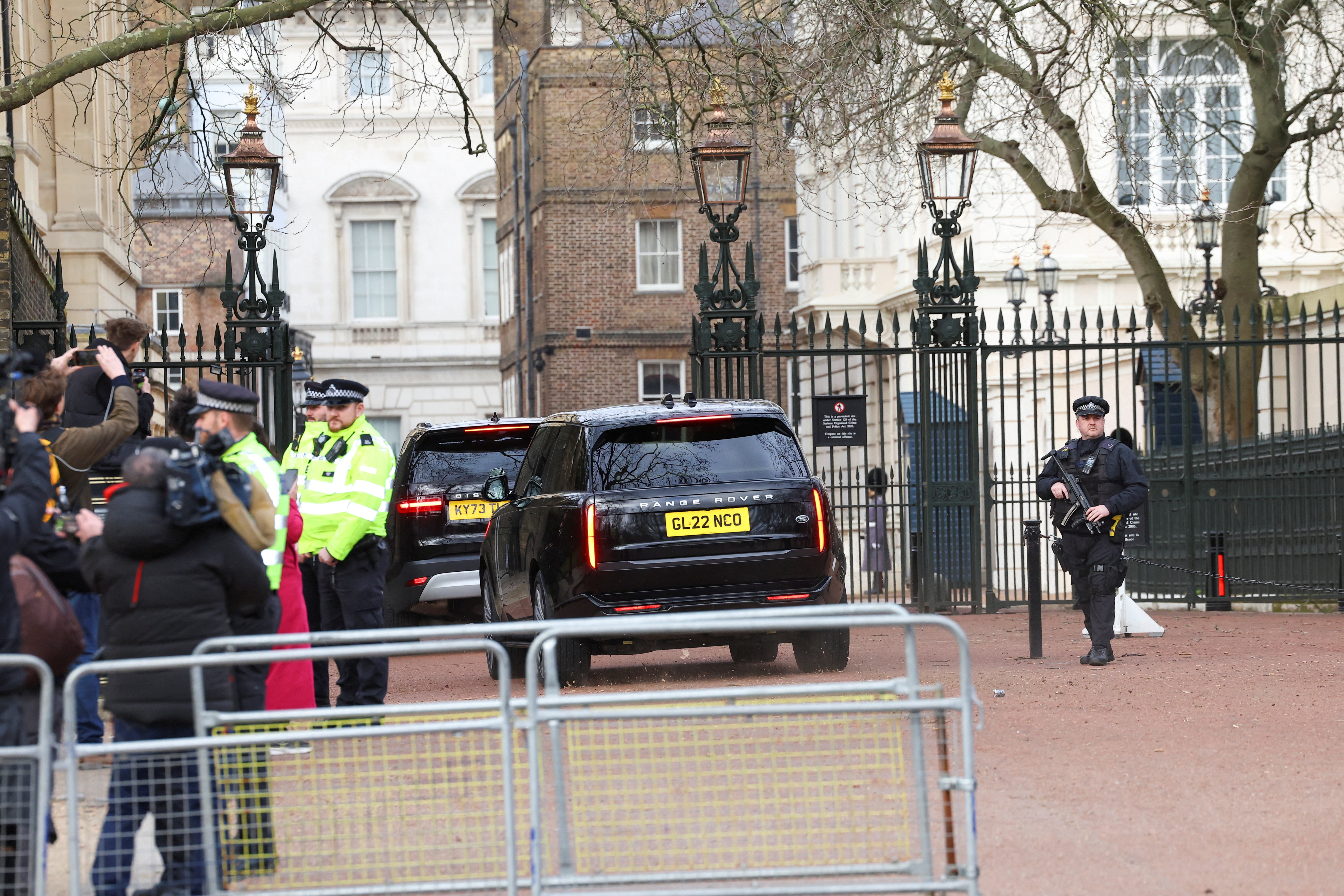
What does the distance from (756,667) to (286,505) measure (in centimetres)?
519

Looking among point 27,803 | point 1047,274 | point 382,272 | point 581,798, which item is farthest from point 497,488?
point 382,272

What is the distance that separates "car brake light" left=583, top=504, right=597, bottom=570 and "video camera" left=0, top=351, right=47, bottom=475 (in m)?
5.27

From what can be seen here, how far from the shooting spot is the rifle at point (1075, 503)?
12156 millimetres

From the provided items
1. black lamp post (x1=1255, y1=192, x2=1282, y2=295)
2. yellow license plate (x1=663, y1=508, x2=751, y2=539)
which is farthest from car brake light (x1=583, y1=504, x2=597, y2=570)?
black lamp post (x1=1255, y1=192, x2=1282, y2=295)

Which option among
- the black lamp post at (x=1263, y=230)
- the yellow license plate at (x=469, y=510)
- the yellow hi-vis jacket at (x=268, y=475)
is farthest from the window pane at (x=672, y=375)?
the yellow hi-vis jacket at (x=268, y=475)

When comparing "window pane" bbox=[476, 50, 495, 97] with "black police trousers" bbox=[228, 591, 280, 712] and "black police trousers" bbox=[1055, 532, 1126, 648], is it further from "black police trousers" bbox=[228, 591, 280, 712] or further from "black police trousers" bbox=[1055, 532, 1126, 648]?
"black police trousers" bbox=[228, 591, 280, 712]

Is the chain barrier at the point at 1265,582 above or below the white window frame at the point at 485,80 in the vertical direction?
below

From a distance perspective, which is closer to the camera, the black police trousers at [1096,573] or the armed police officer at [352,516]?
the armed police officer at [352,516]

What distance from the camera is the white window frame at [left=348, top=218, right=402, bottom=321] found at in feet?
184

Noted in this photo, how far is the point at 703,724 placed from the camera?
5.38 metres

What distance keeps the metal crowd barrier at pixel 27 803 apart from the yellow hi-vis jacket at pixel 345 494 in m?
3.62

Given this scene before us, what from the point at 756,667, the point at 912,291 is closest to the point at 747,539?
the point at 756,667

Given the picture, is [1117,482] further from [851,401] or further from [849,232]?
[849,232]

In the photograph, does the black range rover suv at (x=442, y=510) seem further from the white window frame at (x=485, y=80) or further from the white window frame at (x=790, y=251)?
the white window frame at (x=485, y=80)
